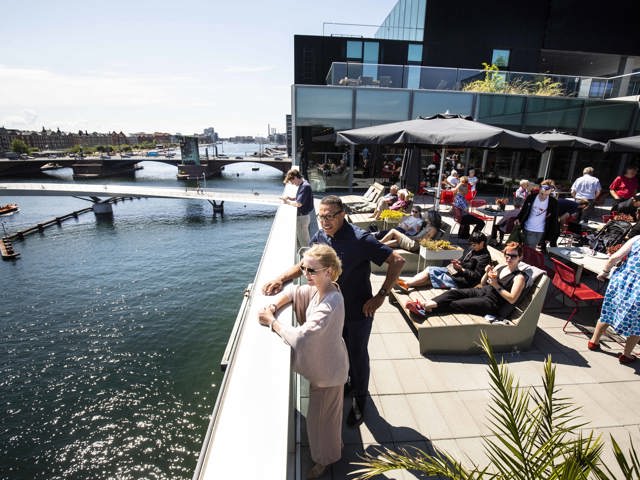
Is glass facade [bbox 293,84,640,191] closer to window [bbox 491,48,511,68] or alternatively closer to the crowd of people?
the crowd of people

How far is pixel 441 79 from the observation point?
14.5m

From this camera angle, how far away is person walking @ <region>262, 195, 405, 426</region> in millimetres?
2662

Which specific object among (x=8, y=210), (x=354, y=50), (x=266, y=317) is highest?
(x=354, y=50)

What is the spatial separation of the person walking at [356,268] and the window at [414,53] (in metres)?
29.1

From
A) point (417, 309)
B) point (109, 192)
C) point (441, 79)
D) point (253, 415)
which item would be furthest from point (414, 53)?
point (109, 192)

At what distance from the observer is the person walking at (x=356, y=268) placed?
266 cm

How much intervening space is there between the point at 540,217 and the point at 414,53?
2589cm

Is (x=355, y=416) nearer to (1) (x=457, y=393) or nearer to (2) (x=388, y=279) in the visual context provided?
(1) (x=457, y=393)

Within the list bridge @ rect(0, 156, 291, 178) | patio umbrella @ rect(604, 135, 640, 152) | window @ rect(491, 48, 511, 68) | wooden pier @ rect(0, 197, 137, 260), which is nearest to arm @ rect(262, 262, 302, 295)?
patio umbrella @ rect(604, 135, 640, 152)

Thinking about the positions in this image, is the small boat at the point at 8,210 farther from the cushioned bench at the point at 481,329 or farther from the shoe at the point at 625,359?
the shoe at the point at 625,359

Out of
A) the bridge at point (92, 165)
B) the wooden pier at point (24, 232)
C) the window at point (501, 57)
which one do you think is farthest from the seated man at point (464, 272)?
the bridge at point (92, 165)

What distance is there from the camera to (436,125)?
7254 mm

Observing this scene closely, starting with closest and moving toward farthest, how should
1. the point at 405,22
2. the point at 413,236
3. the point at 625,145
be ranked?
the point at 413,236 < the point at 625,145 < the point at 405,22

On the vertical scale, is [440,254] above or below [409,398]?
above
